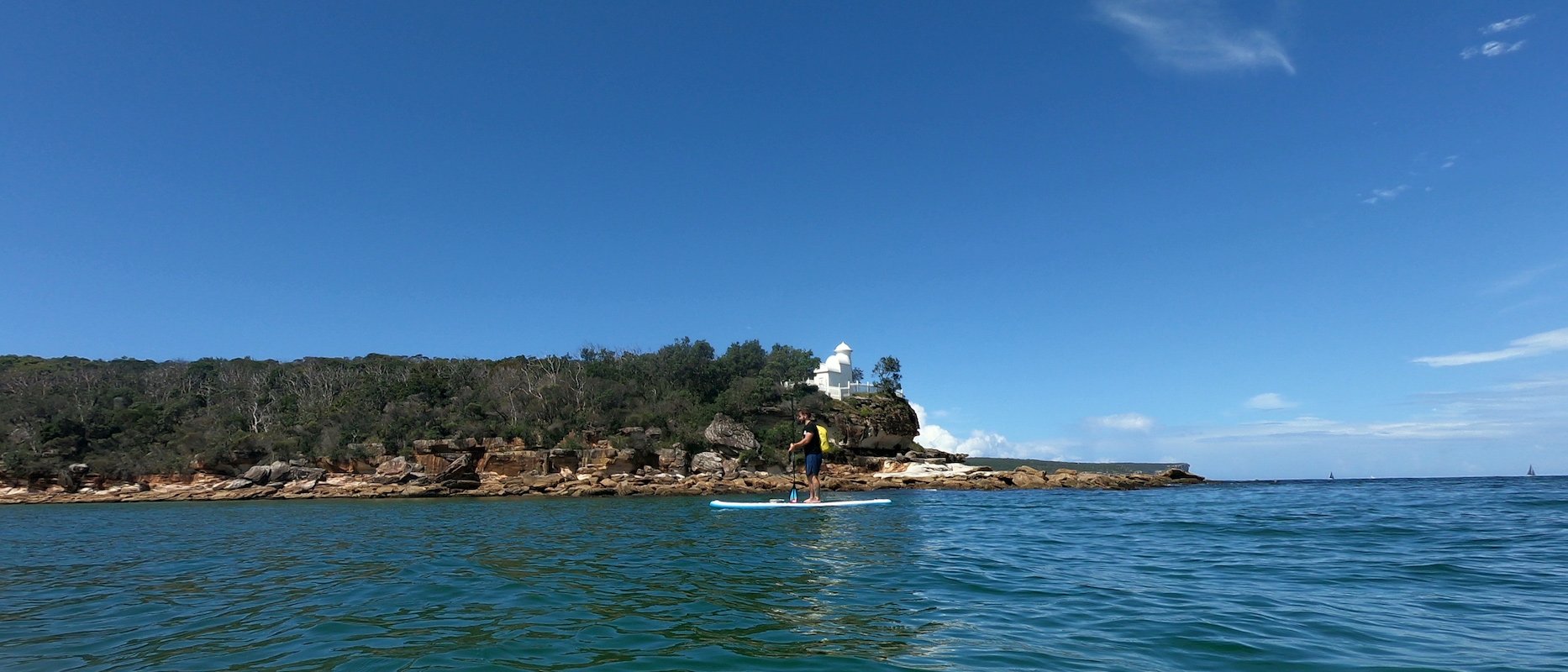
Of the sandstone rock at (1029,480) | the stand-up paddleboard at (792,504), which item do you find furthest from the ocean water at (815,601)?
the sandstone rock at (1029,480)

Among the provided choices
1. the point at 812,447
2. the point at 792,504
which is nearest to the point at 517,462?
the point at 792,504

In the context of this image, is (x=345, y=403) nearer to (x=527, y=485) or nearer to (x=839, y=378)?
(x=527, y=485)

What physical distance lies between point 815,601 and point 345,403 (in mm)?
61350

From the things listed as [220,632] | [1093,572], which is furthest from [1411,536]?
[220,632]

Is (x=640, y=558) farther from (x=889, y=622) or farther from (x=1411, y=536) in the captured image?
(x=1411, y=536)

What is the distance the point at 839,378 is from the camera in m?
83.4

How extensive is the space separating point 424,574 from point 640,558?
9.24ft

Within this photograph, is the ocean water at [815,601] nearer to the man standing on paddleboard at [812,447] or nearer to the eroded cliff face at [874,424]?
the man standing on paddleboard at [812,447]

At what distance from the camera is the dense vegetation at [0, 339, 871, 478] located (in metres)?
50.1

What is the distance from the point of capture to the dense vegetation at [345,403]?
1972 inches

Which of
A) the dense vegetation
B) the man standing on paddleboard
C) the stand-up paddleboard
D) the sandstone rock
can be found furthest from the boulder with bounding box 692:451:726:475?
the man standing on paddleboard

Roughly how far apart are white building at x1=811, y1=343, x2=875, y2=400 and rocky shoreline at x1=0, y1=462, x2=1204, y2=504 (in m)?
A: 26.8

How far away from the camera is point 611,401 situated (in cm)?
5972

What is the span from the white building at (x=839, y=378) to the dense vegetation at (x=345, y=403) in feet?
19.7
